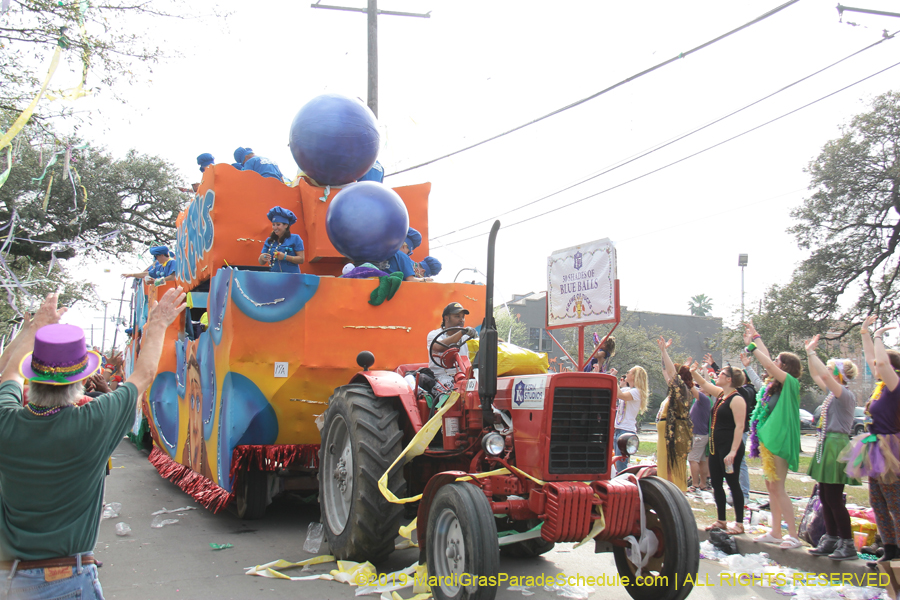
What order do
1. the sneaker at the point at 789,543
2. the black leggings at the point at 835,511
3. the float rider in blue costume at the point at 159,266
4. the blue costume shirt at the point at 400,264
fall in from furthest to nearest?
1. the float rider in blue costume at the point at 159,266
2. the blue costume shirt at the point at 400,264
3. the sneaker at the point at 789,543
4. the black leggings at the point at 835,511

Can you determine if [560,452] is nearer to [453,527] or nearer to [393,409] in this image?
[453,527]

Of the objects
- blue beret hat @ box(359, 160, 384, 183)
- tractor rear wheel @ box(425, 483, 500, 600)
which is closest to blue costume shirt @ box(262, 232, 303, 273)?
blue beret hat @ box(359, 160, 384, 183)

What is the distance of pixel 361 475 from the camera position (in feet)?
15.1

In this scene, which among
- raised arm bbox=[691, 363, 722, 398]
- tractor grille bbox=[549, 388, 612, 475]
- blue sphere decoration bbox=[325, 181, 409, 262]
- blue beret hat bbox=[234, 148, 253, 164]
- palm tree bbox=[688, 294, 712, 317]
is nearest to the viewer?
tractor grille bbox=[549, 388, 612, 475]

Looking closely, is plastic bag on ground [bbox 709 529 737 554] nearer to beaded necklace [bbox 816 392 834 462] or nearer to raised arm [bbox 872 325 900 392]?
beaded necklace [bbox 816 392 834 462]

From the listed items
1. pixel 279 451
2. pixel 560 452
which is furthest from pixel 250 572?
pixel 560 452

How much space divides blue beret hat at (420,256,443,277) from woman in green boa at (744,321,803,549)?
12.7 ft

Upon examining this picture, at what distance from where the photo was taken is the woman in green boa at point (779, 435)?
560 cm

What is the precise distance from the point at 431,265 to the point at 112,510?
14.7 ft

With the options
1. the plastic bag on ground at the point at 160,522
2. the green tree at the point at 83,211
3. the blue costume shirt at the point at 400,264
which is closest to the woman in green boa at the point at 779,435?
the blue costume shirt at the point at 400,264

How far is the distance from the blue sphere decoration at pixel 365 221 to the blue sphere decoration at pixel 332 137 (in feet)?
2.34

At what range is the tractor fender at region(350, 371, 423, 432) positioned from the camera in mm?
4922

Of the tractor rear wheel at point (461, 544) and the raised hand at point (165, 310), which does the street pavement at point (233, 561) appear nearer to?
the tractor rear wheel at point (461, 544)

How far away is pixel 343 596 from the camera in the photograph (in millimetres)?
4336
